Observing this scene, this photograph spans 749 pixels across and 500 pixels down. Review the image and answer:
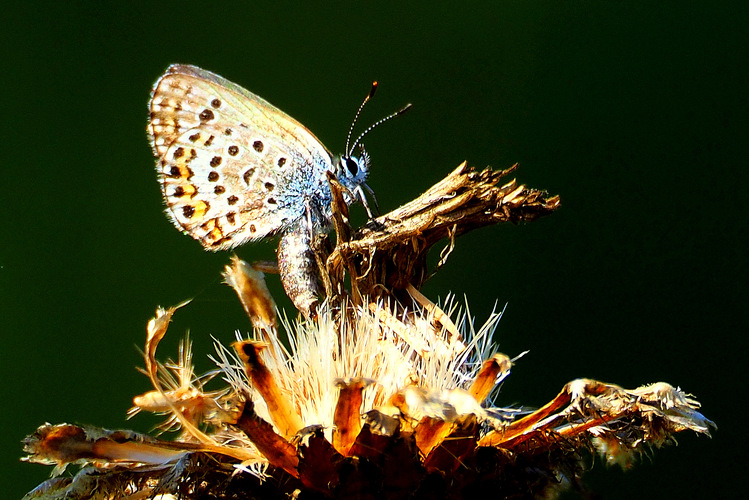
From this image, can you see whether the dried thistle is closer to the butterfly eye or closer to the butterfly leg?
the butterfly leg

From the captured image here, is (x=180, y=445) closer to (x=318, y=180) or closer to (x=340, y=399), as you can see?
(x=340, y=399)

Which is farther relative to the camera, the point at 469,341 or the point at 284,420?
the point at 469,341

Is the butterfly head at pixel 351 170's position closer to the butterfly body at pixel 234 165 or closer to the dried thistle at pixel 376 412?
the butterfly body at pixel 234 165

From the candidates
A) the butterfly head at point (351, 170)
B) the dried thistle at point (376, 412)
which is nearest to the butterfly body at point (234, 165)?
the butterfly head at point (351, 170)

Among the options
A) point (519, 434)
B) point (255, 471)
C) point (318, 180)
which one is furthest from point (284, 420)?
point (318, 180)

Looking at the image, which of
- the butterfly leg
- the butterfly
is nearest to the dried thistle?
the butterfly leg

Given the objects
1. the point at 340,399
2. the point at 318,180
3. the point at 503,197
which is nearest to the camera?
the point at 340,399

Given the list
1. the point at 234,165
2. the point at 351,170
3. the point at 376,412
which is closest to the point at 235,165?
the point at 234,165
